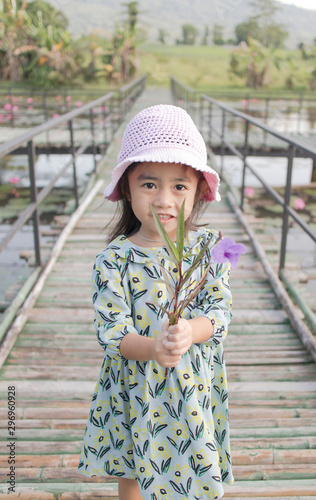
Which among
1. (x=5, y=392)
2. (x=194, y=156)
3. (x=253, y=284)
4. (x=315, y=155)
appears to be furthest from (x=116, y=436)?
(x=253, y=284)

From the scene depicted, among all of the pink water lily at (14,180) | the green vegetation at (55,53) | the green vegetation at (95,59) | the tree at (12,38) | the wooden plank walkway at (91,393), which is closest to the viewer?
the wooden plank walkway at (91,393)

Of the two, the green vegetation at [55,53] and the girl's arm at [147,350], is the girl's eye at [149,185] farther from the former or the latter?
the green vegetation at [55,53]

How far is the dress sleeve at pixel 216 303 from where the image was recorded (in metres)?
1.13

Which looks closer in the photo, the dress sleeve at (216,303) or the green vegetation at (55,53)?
the dress sleeve at (216,303)

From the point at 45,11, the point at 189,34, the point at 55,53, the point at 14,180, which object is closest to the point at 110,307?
the point at 14,180

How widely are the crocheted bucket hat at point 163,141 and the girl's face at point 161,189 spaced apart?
35 millimetres

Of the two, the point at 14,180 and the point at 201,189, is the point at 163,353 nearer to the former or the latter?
the point at 201,189

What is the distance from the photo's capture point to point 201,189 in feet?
4.08

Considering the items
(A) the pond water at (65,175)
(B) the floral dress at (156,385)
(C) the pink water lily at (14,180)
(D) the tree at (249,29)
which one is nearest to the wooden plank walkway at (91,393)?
(B) the floral dress at (156,385)

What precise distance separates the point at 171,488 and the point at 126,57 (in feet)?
67.0

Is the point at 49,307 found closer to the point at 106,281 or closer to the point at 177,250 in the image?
the point at 106,281

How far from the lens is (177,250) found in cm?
81

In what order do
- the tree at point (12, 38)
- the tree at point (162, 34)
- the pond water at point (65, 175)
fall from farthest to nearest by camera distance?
the tree at point (162, 34)
the tree at point (12, 38)
the pond water at point (65, 175)

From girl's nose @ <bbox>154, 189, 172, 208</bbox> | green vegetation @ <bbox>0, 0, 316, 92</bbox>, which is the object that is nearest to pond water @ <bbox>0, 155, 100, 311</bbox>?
girl's nose @ <bbox>154, 189, 172, 208</bbox>
